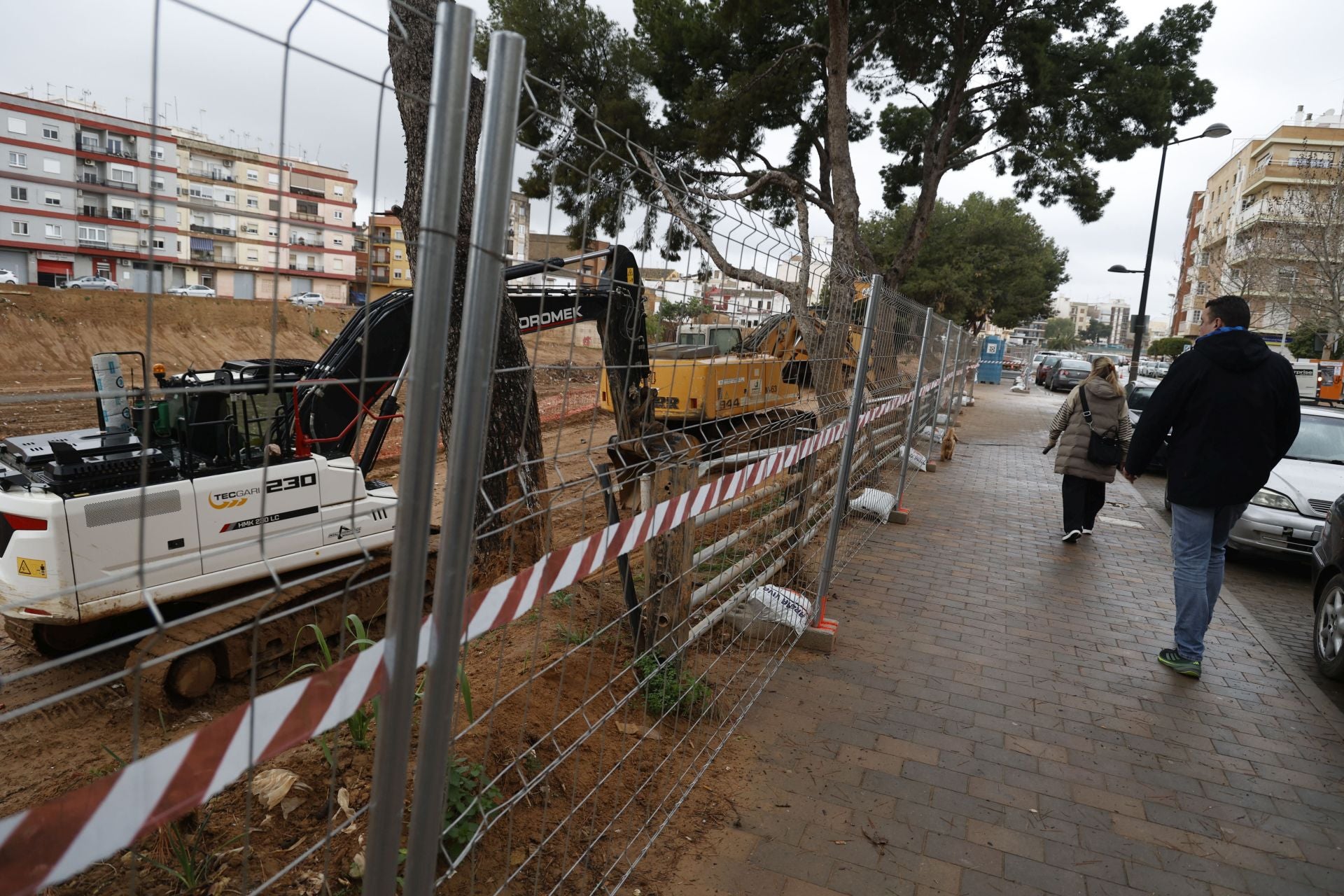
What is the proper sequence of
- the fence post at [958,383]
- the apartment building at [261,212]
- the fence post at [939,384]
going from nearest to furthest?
1. the apartment building at [261,212]
2. the fence post at [939,384]
3. the fence post at [958,383]

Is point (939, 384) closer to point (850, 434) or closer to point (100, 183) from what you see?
point (850, 434)

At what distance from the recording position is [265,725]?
4.47ft

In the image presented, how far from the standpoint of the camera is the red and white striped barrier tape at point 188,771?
1055 millimetres

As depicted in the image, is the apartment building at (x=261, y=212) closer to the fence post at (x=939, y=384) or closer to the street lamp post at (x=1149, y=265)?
the fence post at (x=939, y=384)

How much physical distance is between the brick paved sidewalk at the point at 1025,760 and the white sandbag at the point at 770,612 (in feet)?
0.82

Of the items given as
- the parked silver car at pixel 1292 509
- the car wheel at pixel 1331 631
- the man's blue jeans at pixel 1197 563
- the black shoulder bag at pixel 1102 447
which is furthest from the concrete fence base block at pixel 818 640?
the parked silver car at pixel 1292 509

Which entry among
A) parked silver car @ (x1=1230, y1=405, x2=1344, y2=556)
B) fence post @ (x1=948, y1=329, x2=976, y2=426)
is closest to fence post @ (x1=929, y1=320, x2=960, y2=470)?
fence post @ (x1=948, y1=329, x2=976, y2=426)

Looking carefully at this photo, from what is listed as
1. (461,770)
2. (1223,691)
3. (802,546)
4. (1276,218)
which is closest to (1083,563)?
(1223,691)

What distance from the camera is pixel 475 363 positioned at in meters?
1.54

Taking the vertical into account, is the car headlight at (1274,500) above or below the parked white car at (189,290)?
below

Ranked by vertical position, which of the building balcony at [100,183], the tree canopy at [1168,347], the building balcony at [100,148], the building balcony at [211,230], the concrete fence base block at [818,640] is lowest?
the concrete fence base block at [818,640]

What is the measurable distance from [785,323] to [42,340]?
2739 centimetres

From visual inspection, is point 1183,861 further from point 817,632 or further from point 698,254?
point 698,254

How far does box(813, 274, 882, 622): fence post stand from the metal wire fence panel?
3 centimetres
